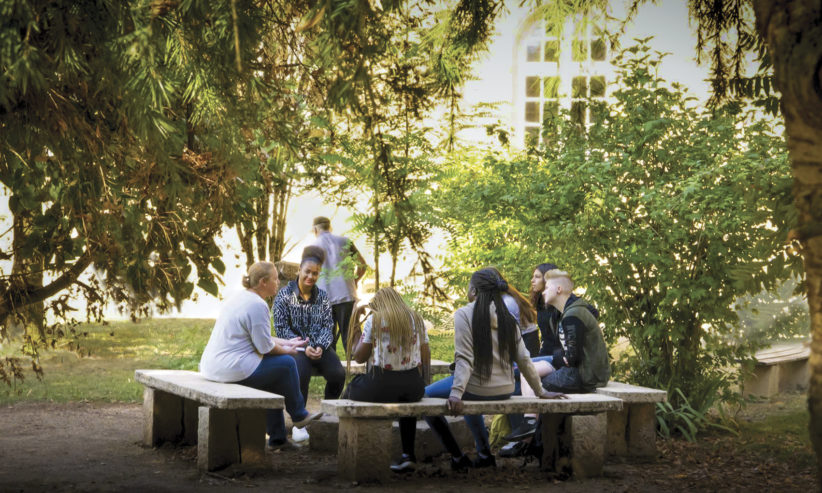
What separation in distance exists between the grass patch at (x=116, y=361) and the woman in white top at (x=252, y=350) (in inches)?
49.1

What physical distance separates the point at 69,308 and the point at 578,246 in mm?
4447

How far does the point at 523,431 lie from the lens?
7.62 m

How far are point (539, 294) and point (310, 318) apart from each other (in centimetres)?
213

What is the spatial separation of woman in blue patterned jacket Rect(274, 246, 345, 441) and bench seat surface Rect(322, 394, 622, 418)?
68.6 inches

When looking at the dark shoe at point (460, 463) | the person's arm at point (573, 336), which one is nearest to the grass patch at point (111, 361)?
the dark shoe at point (460, 463)

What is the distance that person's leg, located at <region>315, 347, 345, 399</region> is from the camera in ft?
27.2

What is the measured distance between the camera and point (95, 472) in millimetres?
6805

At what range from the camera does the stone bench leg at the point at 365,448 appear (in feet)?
20.9

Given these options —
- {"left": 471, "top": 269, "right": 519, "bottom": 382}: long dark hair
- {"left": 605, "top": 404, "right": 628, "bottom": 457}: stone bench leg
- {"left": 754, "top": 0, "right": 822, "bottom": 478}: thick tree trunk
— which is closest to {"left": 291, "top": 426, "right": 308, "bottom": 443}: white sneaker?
{"left": 471, "top": 269, "right": 519, "bottom": 382}: long dark hair

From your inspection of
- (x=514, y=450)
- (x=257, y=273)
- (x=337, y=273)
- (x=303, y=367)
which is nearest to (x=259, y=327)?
(x=257, y=273)

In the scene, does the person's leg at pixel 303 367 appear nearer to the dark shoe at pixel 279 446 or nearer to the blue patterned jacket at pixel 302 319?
the blue patterned jacket at pixel 302 319

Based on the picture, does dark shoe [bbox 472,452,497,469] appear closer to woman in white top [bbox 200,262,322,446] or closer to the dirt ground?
the dirt ground

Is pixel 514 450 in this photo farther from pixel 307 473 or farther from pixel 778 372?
pixel 778 372

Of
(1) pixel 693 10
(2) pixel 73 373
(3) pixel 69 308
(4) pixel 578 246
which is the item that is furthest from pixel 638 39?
(2) pixel 73 373
